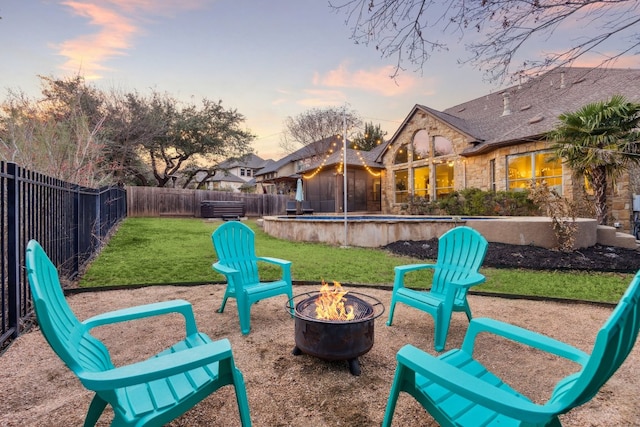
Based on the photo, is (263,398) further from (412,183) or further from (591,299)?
(412,183)

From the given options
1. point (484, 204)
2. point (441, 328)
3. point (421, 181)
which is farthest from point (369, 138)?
point (441, 328)

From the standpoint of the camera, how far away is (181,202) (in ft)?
61.5

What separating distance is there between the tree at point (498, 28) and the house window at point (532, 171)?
901cm

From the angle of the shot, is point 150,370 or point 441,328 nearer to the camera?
point 150,370

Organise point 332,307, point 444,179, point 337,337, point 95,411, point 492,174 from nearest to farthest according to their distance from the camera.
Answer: point 95,411 → point 337,337 → point 332,307 → point 492,174 → point 444,179

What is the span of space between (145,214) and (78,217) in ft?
46.7

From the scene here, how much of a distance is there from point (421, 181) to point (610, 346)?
645 inches

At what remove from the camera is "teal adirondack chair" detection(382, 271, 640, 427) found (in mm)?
986

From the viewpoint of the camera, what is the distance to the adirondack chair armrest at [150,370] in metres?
1.13

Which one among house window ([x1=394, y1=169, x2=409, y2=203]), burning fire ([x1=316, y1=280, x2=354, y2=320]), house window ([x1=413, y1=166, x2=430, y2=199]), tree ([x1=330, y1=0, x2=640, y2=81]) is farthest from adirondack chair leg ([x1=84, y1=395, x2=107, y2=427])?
house window ([x1=394, y1=169, x2=409, y2=203])

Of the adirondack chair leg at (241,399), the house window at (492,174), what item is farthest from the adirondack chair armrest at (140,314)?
the house window at (492,174)

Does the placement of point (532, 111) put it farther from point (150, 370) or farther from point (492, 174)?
point (150, 370)

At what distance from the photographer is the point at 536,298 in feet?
13.0

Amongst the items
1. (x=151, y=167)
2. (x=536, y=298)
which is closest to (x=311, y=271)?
(x=536, y=298)
